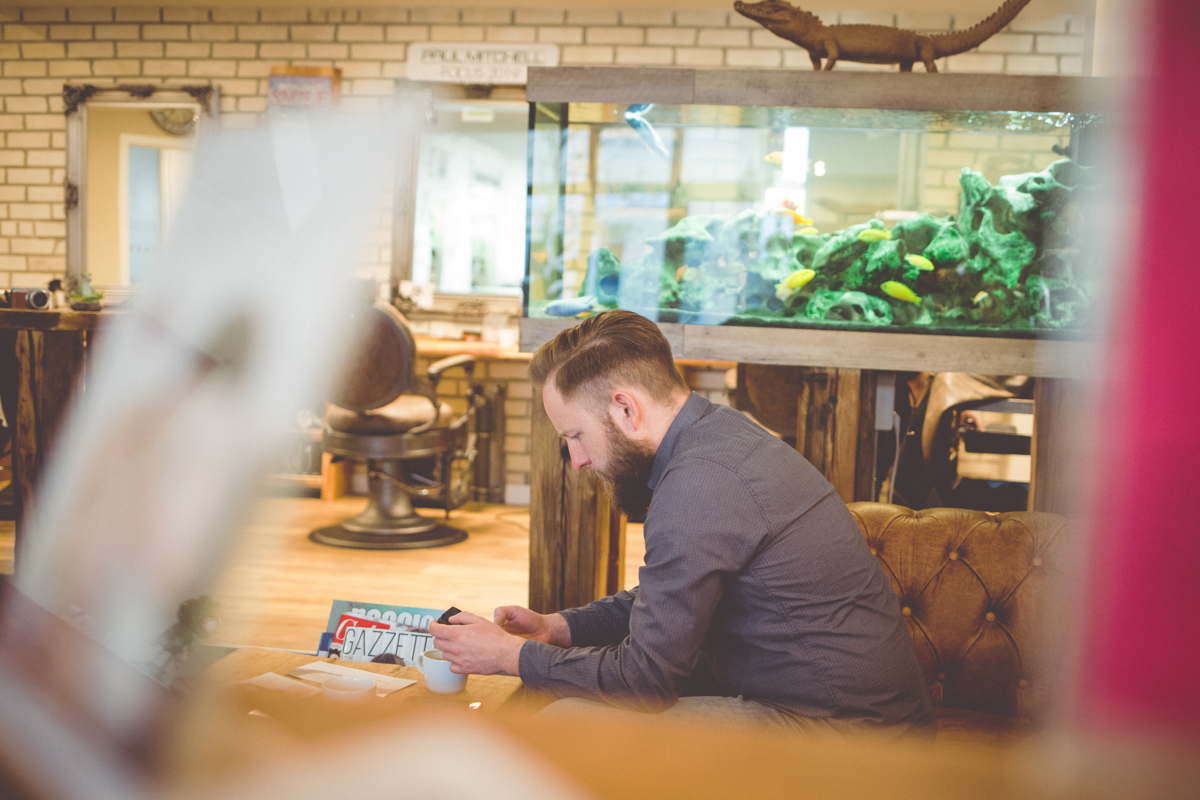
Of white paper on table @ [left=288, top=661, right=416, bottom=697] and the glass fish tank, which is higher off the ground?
the glass fish tank

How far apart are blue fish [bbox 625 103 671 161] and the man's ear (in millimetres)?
986

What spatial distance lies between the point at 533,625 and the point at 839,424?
1086mm

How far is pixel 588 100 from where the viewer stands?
1.99 m

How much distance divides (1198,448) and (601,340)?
3.64ft

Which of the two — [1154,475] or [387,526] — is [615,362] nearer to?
[1154,475]

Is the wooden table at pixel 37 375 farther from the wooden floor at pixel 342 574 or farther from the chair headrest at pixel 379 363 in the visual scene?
the chair headrest at pixel 379 363

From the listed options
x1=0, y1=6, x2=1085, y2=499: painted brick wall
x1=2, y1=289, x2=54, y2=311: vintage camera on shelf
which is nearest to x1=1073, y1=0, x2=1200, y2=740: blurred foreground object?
x1=2, y1=289, x2=54, y2=311: vintage camera on shelf

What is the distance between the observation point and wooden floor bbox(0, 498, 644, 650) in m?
2.67

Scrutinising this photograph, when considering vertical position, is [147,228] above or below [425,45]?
below

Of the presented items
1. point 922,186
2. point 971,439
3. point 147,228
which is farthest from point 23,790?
point 147,228

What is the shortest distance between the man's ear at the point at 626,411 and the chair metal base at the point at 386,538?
2469 mm

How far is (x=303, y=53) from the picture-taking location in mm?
4512

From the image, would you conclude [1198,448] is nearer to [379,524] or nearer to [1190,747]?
[1190,747]

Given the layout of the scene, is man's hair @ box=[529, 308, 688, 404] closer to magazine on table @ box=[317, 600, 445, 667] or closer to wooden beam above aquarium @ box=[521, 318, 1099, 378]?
magazine on table @ box=[317, 600, 445, 667]
